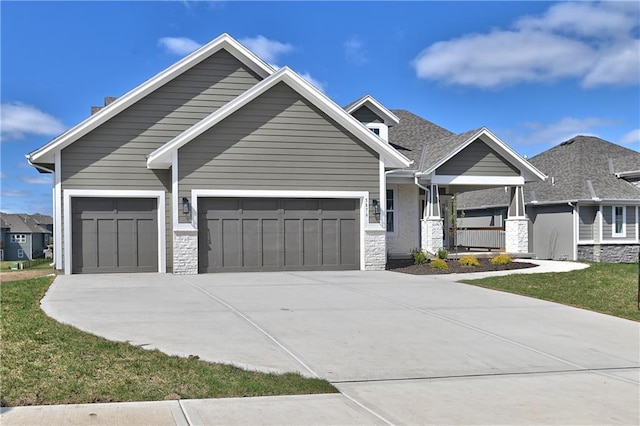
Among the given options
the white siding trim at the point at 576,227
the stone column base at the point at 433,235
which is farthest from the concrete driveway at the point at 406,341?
the white siding trim at the point at 576,227

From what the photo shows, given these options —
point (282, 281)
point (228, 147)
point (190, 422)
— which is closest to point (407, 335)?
point (190, 422)

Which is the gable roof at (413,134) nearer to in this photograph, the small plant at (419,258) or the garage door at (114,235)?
the small plant at (419,258)

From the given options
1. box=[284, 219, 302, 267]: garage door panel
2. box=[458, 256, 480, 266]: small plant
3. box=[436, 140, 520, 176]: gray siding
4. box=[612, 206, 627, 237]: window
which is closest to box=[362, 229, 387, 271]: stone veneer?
box=[284, 219, 302, 267]: garage door panel

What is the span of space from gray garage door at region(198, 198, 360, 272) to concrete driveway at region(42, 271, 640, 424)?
3337 mm

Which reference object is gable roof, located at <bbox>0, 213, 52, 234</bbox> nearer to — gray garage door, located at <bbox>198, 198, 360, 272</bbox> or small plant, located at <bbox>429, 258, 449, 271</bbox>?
A: gray garage door, located at <bbox>198, 198, 360, 272</bbox>

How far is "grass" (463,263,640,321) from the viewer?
42.6 feet

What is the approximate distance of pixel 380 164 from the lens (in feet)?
62.8

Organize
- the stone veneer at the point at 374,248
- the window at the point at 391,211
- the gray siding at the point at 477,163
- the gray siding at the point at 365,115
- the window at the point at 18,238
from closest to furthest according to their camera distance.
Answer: the stone veneer at the point at 374,248
the gray siding at the point at 477,163
the gray siding at the point at 365,115
the window at the point at 391,211
the window at the point at 18,238

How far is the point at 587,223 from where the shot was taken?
86.1 feet

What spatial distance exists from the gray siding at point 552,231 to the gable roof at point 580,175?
0.64m

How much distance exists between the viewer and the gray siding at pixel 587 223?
85.6ft

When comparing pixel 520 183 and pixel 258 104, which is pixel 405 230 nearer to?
pixel 520 183

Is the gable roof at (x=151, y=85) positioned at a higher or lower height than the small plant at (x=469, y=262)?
higher

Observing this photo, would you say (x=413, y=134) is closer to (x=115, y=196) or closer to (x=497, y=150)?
(x=497, y=150)
